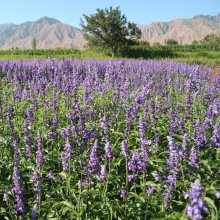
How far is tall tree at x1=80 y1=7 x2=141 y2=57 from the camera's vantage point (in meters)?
49.5

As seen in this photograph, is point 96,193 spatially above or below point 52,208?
above

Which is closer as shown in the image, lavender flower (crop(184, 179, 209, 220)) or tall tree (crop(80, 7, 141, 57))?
lavender flower (crop(184, 179, 209, 220))

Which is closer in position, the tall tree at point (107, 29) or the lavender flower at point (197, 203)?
the lavender flower at point (197, 203)

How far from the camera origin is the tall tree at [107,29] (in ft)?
162

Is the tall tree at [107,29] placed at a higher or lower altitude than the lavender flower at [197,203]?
higher

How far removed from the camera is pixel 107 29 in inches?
2013

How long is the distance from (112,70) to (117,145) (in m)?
3.56

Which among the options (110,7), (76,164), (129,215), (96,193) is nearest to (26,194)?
(76,164)

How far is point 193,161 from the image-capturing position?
325cm

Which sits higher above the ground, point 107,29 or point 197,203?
point 107,29

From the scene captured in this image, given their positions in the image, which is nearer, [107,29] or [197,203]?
[197,203]

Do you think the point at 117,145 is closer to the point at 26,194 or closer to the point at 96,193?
the point at 96,193

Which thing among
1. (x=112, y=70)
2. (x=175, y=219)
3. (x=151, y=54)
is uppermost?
(x=151, y=54)

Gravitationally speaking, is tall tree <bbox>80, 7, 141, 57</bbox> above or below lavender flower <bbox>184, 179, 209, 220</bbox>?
above
